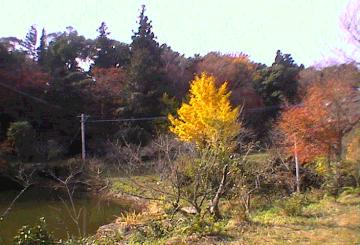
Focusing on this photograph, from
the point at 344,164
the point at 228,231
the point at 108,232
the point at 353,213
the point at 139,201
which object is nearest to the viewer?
the point at 228,231

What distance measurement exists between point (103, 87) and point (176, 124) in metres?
9.61

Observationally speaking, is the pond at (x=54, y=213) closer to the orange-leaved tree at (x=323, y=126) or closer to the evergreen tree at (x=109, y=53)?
the orange-leaved tree at (x=323, y=126)

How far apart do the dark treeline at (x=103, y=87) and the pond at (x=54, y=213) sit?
374cm

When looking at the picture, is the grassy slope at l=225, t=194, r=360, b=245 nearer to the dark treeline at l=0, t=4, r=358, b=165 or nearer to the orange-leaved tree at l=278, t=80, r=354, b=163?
the orange-leaved tree at l=278, t=80, r=354, b=163

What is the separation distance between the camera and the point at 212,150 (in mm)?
9789

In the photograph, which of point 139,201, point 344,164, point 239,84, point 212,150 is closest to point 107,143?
point 139,201

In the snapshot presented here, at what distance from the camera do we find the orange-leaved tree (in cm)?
1809

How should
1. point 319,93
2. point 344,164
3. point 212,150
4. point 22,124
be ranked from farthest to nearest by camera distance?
point 22,124 < point 319,93 < point 344,164 < point 212,150

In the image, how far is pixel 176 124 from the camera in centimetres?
2766

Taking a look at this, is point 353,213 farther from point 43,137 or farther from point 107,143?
point 43,137

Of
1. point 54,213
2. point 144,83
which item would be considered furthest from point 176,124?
point 54,213

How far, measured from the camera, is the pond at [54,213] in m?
14.4

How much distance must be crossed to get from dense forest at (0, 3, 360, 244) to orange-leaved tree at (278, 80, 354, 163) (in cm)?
5

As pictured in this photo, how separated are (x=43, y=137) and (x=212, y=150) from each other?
23800mm
